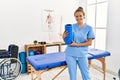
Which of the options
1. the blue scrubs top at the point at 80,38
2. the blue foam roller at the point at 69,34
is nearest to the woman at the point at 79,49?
the blue scrubs top at the point at 80,38

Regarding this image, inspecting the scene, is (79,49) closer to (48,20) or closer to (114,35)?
(114,35)

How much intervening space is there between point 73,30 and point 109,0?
1.83 meters

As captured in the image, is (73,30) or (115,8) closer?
(73,30)

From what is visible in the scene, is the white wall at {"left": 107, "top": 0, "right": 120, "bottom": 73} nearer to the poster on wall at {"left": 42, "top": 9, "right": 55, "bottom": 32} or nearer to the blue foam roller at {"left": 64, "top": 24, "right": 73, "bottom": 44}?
the poster on wall at {"left": 42, "top": 9, "right": 55, "bottom": 32}

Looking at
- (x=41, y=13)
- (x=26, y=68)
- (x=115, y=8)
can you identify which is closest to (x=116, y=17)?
(x=115, y=8)

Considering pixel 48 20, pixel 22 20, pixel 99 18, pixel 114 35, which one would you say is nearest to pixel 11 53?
pixel 22 20

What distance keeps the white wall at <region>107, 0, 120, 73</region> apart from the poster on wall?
4.85ft

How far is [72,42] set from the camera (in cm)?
233

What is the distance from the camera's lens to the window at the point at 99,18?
4030 millimetres

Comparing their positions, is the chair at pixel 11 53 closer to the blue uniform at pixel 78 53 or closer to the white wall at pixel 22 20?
the white wall at pixel 22 20

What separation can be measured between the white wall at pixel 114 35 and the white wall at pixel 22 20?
1.37 meters

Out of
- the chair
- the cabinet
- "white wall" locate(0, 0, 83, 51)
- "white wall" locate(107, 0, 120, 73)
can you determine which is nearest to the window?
"white wall" locate(107, 0, 120, 73)

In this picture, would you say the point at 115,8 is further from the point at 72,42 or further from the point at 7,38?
the point at 7,38

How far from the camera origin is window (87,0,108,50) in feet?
13.2
